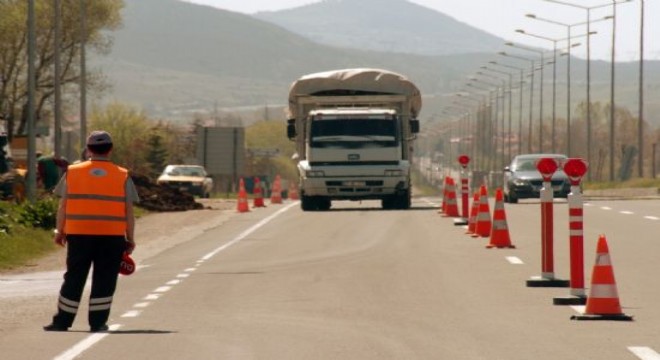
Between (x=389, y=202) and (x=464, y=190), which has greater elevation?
(x=464, y=190)

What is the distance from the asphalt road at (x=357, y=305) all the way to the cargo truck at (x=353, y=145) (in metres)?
12.1

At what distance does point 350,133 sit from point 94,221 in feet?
96.1

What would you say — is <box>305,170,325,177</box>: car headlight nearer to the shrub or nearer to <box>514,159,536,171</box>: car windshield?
the shrub

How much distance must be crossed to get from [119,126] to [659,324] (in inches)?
5150

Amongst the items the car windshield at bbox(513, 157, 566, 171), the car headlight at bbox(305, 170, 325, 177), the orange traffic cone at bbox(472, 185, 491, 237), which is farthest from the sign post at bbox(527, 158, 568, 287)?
the car windshield at bbox(513, 157, 566, 171)

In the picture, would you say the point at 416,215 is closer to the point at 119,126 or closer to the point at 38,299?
the point at 38,299

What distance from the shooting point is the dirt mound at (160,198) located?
4981cm

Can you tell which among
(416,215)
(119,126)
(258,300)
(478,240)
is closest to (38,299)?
(258,300)

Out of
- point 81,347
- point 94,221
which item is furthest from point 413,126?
point 81,347

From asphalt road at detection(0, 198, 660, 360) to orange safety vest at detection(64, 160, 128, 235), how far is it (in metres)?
0.84

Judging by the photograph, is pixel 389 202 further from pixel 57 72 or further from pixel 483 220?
pixel 483 220

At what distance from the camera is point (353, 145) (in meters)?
45.2

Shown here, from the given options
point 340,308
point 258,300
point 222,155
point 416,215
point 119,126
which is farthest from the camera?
point 119,126

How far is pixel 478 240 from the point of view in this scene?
30844 mm
